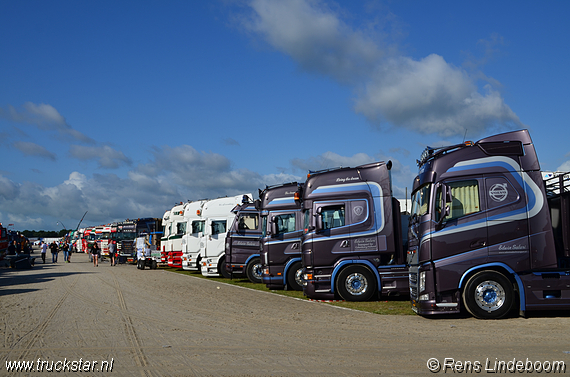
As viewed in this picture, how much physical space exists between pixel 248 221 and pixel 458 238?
11.9m

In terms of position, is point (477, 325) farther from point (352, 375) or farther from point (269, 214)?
point (269, 214)

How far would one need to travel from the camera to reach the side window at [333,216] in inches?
538

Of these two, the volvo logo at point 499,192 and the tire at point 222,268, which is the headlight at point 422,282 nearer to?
the volvo logo at point 499,192

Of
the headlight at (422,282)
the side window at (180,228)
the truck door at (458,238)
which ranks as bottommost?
the headlight at (422,282)

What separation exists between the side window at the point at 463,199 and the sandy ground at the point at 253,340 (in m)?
2.14

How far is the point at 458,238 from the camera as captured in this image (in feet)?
32.3

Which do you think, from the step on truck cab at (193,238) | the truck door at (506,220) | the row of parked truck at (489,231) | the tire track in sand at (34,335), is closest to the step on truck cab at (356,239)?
the row of parked truck at (489,231)

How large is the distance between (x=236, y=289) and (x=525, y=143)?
10526mm

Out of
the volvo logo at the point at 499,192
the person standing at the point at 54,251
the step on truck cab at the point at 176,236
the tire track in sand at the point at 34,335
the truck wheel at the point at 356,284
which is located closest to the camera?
the tire track in sand at the point at 34,335

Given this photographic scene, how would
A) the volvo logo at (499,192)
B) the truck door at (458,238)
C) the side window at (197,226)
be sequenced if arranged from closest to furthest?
the truck door at (458,238) < the volvo logo at (499,192) < the side window at (197,226)

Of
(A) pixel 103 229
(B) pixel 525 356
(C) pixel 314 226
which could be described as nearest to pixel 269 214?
(C) pixel 314 226

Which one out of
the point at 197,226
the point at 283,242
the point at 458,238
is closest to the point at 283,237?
the point at 283,242

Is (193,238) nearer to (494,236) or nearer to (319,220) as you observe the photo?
(319,220)

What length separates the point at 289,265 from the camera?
664 inches
